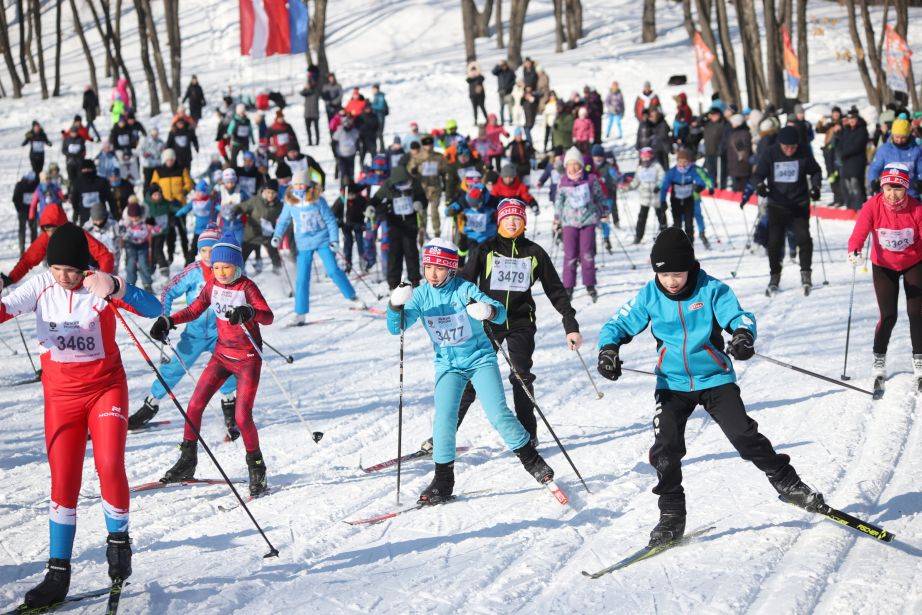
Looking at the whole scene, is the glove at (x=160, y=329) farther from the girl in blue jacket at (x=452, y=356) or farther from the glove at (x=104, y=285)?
the girl in blue jacket at (x=452, y=356)

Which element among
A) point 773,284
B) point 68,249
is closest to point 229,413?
point 68,249

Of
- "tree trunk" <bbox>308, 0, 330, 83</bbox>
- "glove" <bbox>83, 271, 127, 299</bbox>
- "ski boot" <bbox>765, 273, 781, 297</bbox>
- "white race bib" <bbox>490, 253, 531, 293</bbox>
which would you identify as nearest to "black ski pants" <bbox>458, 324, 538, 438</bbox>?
"white race bib" <bbox>490, 253, 531, 293</bbox>

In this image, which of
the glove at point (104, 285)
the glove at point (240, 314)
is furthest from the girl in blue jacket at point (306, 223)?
the glove at point (104, 285)

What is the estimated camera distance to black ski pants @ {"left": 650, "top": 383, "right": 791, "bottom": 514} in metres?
5.27

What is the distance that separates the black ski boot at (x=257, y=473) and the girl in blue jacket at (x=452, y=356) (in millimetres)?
1100

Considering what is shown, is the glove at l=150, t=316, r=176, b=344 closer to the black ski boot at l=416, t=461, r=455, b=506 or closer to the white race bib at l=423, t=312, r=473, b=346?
the white race bib at l=423, t=312, r=473, b=346

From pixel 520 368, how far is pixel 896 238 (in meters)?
3.04

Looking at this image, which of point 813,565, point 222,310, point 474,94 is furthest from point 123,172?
point 813,565

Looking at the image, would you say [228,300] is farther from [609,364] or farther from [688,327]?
[688,327]

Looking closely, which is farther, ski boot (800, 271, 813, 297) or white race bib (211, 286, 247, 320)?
ski boot (800, 271, 813, 297)

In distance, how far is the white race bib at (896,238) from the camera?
310 inches

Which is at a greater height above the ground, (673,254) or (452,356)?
(673,254)

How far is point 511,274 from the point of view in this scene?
23.8 ft

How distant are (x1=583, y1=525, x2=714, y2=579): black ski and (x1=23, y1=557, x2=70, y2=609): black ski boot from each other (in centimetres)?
248
